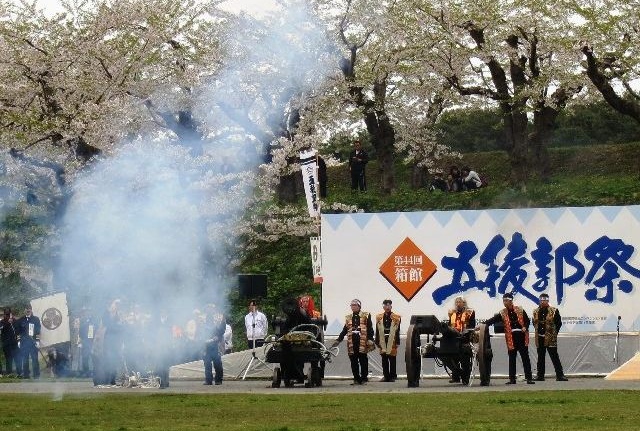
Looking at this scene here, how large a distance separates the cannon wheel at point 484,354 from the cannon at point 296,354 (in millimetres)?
3032

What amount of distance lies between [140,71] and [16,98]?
11.0 feet

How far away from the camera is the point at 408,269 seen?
32.5 metres

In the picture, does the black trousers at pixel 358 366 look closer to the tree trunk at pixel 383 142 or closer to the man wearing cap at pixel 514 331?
the man wearing cap at pixel 514 331

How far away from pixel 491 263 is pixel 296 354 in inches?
203

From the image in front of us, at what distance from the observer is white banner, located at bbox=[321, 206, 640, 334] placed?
32000 mm

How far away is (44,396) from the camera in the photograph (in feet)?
88.4

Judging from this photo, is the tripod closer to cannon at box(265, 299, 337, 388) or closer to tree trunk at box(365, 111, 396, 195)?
cannon at box(265, 299, 337, 388)

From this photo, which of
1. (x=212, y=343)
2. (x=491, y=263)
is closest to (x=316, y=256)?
(x=491, y=263)

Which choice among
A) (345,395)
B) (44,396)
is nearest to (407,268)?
(345,395)

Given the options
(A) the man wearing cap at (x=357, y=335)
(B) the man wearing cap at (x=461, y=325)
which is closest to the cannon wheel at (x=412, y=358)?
(B) the man wearing cap at (x=461, y=325)

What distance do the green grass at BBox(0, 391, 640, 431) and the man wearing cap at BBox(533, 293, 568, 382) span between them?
3.72 m

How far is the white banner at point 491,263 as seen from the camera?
1260 inches

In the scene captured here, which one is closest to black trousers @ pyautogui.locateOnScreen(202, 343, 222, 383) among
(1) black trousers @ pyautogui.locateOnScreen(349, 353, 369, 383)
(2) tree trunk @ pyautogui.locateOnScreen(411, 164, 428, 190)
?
(1) black trousers @ pyautogui.locateOnScreen(349, 353, 369, 383)

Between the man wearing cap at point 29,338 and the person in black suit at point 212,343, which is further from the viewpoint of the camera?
the man wearing cap at point 29,338
